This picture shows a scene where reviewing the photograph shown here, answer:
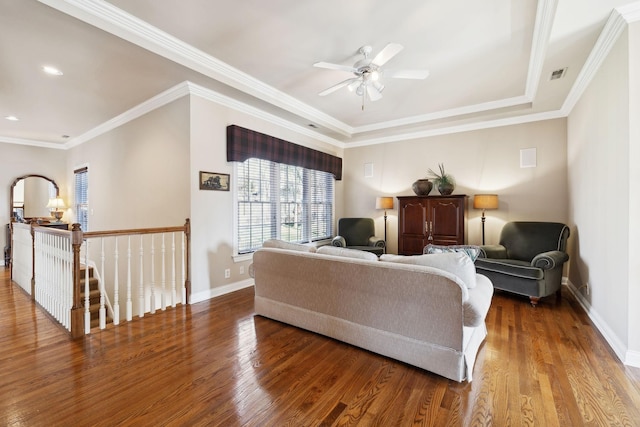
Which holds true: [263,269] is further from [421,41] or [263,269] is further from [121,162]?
[121,162]

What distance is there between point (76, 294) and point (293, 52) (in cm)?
322

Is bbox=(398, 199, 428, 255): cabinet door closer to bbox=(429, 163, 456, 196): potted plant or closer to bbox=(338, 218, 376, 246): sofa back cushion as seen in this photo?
bbox=(429, 163, 456, 196): potted plant

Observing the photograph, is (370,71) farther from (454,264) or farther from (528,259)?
(528,259)

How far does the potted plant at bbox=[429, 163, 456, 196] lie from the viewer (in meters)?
4.80

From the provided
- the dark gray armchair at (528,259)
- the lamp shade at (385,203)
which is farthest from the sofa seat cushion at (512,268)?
the lamp shade at (385,203)

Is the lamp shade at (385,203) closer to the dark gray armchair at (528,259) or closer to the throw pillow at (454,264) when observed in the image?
the dark gray armchair at (528,259)

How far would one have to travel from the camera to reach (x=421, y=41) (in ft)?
9.19

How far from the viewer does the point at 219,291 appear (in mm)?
3857

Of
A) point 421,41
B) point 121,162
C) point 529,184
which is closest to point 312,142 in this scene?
point 421,41

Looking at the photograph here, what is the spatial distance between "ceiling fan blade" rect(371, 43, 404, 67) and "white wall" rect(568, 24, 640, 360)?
1.72m

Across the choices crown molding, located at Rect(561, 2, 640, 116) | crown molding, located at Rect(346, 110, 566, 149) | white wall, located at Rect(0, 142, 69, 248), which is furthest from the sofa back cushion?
white wall, located at Rect(0, 142, 69, 248)

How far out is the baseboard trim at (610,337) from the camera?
2.12 m

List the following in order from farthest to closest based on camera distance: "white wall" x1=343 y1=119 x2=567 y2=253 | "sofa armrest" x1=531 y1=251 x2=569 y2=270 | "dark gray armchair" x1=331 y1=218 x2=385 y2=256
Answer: "dark gray armchair" x1=331 y1=218 x2=385 y2=256
"white wall" x1=343 y1=119 x2=567 y2=253
"sofa armrest" x1=531 y1=251 x2=569 y2=270

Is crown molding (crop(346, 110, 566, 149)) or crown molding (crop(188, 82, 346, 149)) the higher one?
crown molding (crop(188, 82, 346, 149))
